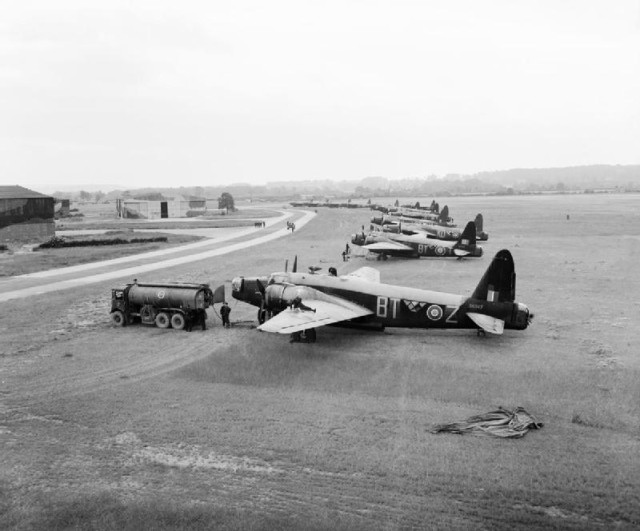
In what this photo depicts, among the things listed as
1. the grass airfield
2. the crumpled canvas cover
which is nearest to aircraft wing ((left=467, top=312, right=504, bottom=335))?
the grass airfield

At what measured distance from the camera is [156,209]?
429ft

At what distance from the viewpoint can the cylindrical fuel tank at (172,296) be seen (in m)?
28.3

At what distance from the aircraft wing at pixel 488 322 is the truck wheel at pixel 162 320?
1516 cm

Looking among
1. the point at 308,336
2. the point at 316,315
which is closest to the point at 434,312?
the point at 316,315

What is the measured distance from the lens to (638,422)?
56.0ft

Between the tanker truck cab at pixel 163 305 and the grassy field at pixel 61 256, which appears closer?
the tanker truck cab at pixel 163 305

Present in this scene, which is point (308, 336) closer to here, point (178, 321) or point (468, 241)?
point (178, 321)

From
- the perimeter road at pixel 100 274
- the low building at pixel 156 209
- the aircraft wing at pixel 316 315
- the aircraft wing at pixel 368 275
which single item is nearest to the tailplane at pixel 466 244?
the aircraft wing at pixel 368 275

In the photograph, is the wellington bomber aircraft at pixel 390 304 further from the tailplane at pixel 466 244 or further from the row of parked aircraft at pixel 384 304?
the tailplane at pixel 466 244

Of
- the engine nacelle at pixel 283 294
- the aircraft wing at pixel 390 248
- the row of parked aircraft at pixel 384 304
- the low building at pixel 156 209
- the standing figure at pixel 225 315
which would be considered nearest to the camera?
the row of parked aircraft at pixel 384 304

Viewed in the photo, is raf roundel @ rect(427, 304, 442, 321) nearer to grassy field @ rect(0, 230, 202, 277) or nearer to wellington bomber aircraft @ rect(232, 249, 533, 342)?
wellington bomber aircraft @ rect(232, 249, 533, 342)

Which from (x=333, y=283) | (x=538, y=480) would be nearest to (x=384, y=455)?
(x=538, y=480)

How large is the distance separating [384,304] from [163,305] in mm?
11439

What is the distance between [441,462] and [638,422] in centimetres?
697
